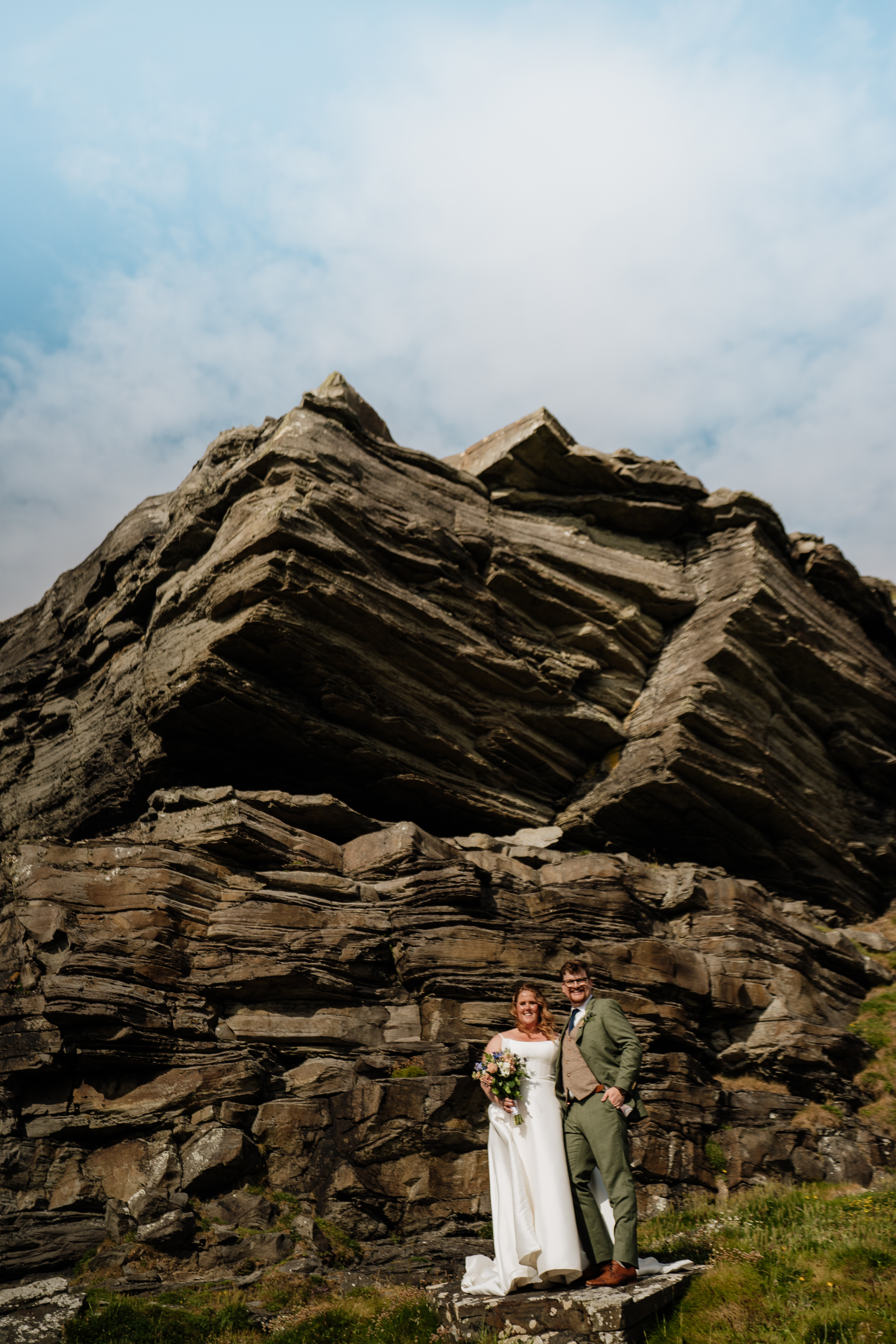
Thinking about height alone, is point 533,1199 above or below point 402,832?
below

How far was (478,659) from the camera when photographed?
76.8 ft

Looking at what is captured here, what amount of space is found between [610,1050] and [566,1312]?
2355 mm

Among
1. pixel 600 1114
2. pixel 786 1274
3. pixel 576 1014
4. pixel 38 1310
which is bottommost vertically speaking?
pixel 786 1274

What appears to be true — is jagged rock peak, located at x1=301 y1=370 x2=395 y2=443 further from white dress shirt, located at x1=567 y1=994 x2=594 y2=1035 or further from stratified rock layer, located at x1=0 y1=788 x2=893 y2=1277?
white dress shirt, located at x1=567 y1=994 x2=594 y2=1035

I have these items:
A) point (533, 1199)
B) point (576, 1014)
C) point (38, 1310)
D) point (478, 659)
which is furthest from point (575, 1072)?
point (478, 659)

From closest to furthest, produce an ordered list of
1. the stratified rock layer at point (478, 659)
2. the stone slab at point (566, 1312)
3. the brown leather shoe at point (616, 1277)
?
the stone slab at point (566, 1312) < the brown leather shoe at point (616, 1277) < the stratified rock layer at point (478, 659)

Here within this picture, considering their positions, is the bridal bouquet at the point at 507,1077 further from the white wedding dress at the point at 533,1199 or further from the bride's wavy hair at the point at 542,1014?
the bride's wavy hair at the point at 542,1014

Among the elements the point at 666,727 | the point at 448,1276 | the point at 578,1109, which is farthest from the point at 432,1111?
the point at 666,727

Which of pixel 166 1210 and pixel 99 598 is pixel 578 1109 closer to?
pixel 166 1210

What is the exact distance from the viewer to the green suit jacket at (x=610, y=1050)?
30.0 feet

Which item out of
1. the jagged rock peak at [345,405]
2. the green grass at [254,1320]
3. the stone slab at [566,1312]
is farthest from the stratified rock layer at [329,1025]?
the jagged rock peak at [345,405]

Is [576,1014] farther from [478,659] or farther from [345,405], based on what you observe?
[345,405]

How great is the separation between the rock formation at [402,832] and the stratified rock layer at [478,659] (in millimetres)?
103

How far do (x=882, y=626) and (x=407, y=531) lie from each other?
57.8 ft
